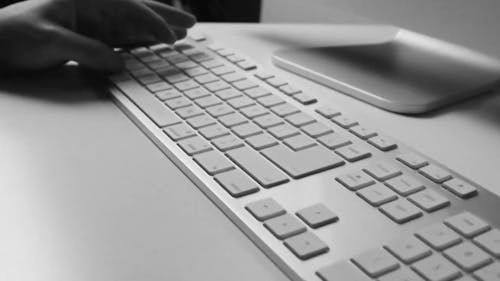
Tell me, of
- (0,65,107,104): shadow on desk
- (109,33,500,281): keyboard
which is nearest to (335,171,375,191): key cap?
(109,33,500,281): keyboard


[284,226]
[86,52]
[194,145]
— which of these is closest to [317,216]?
[284,226]

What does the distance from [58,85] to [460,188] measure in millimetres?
371

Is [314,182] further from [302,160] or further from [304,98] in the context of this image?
[304,98]

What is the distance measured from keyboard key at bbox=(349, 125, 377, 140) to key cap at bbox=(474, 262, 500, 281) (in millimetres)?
160

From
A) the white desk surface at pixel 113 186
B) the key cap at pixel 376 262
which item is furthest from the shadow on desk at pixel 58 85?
the key cap at pixel 376 262

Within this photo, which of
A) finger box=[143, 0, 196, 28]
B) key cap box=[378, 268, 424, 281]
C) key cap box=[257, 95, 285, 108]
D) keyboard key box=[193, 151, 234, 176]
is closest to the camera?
key cap box=[378, 268, 424, 281]

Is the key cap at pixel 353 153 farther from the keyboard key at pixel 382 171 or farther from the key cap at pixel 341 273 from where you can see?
the key cap at pixel 341 273

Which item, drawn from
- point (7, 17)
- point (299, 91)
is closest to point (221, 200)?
point (299, 91)

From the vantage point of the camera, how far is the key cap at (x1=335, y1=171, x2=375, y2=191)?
0.39 m

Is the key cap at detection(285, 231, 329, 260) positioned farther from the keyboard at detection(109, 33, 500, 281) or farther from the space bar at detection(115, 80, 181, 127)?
the space bar at detection(115, 80, 181, 127)

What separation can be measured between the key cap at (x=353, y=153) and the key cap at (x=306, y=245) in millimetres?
101

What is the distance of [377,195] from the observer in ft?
1.24

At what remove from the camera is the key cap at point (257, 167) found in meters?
0.39

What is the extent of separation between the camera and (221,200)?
38cm
